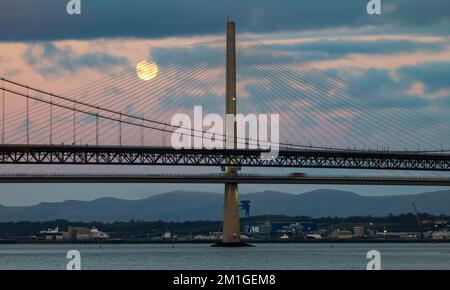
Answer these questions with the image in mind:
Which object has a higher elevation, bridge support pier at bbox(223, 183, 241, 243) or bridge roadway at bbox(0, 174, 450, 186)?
bridge roadway at bbox(0, 174, 450, 186)

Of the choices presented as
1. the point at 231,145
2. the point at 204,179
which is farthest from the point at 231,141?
the point at 204,179

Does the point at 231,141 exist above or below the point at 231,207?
above

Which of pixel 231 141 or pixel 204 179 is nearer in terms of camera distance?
pixel 231 141

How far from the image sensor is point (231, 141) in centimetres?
7200

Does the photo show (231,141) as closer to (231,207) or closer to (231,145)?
(231,145)

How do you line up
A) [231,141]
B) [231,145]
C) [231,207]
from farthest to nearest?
[231,207] < [231,145] < [231,141]

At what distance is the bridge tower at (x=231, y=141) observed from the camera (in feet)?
236

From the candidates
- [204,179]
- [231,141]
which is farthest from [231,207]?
[231,141]

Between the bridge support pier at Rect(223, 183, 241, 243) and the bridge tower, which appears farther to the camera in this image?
the bridge support pier at Rect(223, 183, 241, 243)

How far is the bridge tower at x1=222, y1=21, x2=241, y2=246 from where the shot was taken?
71938 millimetres

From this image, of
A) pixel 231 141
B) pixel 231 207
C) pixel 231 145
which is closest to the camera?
pixel 231 141

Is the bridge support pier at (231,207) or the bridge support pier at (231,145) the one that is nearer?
the bridge support pier at (231,145)
